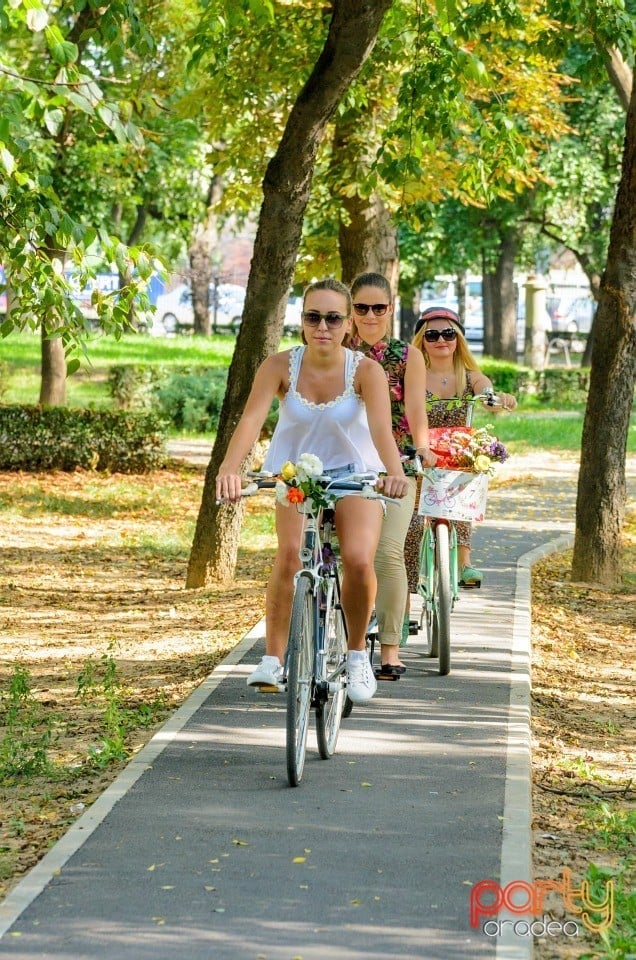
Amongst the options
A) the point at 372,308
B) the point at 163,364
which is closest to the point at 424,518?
the point at 372,308

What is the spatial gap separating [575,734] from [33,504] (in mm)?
10056

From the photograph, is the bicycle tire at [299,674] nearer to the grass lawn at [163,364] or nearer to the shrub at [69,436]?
the shrub at [69,436]

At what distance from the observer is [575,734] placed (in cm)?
714

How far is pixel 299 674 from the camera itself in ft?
17.8

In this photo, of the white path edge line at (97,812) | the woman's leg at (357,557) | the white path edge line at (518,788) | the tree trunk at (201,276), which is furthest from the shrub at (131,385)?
the tree trunk at (201,276)

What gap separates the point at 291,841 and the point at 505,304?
122 ft

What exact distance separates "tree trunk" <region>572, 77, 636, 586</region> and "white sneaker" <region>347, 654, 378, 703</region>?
5.52 m

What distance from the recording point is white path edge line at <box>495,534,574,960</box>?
4.11m

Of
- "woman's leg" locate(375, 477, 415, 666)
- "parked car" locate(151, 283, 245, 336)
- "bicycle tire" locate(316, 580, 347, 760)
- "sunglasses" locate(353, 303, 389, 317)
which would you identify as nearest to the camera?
"bicycle tire" locate(316, 580, 347, 760)

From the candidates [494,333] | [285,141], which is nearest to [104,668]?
[285,141]

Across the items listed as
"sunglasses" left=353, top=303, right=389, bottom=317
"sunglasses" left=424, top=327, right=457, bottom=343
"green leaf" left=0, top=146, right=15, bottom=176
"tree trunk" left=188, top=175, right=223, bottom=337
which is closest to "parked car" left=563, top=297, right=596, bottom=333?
"tree trunk" left=188, top=175, right=223, bottom=337

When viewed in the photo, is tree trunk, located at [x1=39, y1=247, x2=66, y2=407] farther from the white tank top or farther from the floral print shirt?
the white tank top

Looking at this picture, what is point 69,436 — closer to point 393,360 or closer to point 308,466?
point 393,360

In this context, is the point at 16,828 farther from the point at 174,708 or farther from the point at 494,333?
the point at 494,333
